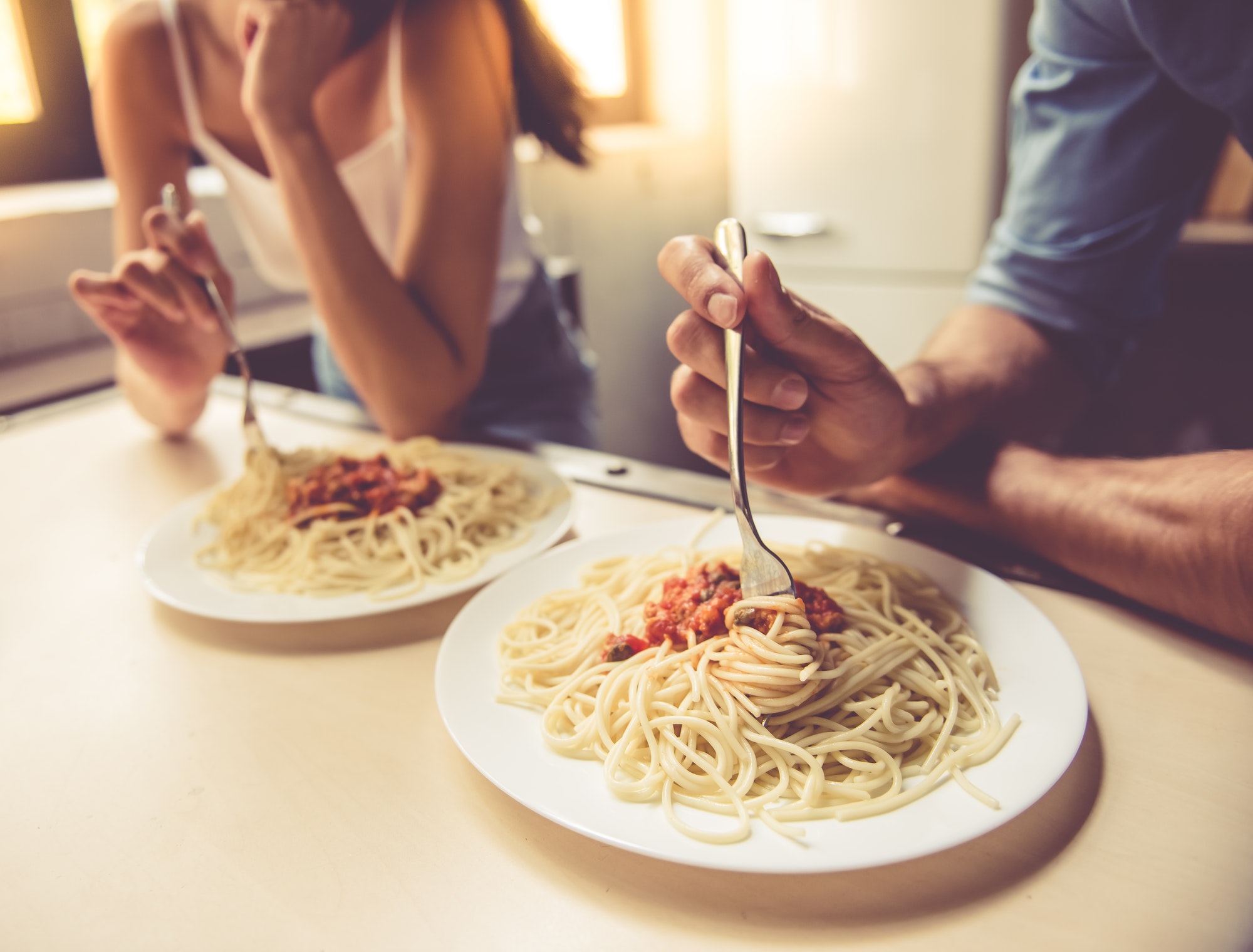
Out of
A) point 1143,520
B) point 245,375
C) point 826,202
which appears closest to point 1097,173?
point 1143,520

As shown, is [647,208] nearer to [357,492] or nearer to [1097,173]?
[1097,173]

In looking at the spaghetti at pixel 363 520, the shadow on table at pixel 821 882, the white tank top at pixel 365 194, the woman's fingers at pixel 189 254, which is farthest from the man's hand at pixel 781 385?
the white tank top at pixel 365 194

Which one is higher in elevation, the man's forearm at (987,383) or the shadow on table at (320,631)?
the man's forearm at (987,383)

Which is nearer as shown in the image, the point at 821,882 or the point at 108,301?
the point at 821,882

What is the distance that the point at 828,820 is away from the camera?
554 mm

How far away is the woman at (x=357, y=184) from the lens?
52.5 inches

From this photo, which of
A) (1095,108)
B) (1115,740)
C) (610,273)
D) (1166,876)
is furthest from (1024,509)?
(610,273)

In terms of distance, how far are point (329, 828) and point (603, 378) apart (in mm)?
3247

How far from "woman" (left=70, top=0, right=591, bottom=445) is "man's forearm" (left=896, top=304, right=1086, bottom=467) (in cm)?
68

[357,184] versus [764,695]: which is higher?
[357,184]

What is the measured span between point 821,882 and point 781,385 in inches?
16.2

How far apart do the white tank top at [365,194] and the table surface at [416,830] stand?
887mm

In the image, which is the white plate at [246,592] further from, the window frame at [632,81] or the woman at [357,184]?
the window frame at [632,81]

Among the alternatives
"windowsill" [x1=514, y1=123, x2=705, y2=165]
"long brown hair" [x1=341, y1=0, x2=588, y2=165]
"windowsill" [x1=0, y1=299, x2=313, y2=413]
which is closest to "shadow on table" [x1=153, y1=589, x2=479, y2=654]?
"long brown hair" [x1=341, y1=0, x2=588, y2=165]
